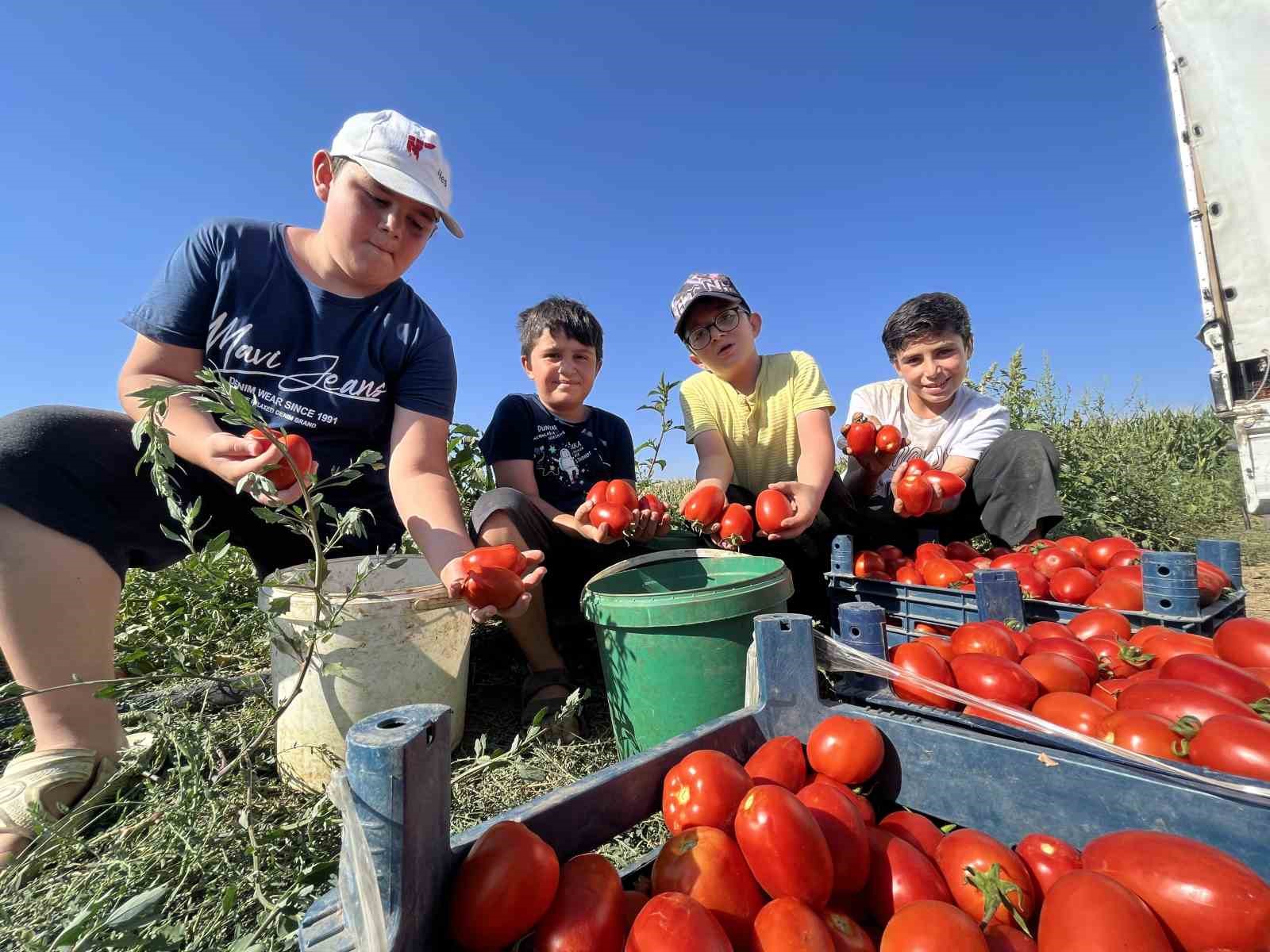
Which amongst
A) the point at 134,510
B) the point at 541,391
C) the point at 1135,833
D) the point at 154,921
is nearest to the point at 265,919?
the point at 154,921

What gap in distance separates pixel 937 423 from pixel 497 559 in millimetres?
2981

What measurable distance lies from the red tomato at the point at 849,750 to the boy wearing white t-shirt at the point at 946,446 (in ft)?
7.12

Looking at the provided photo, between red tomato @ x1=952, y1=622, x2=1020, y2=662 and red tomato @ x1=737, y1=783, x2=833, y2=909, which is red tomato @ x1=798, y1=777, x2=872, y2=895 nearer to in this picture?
red tomato @ x1=737, y1=783, x2=833, y2=909

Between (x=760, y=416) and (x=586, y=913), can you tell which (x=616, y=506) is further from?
(x=586, y=913)

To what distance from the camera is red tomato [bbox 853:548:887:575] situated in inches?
106

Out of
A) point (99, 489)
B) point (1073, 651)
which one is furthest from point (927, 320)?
point (99, 489)

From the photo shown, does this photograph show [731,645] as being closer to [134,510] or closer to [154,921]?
[154,921]

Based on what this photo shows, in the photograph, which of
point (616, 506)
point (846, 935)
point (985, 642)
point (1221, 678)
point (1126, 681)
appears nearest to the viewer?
point (846, 935)

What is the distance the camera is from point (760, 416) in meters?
3.51

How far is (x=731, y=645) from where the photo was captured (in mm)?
1888

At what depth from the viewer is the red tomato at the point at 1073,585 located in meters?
2.15

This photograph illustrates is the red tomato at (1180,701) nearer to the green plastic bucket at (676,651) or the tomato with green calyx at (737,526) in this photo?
the green plastic bucket at (676,651)

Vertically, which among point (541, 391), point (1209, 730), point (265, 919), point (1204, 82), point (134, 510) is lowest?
point (265, 919)

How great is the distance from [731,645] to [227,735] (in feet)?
5.64
